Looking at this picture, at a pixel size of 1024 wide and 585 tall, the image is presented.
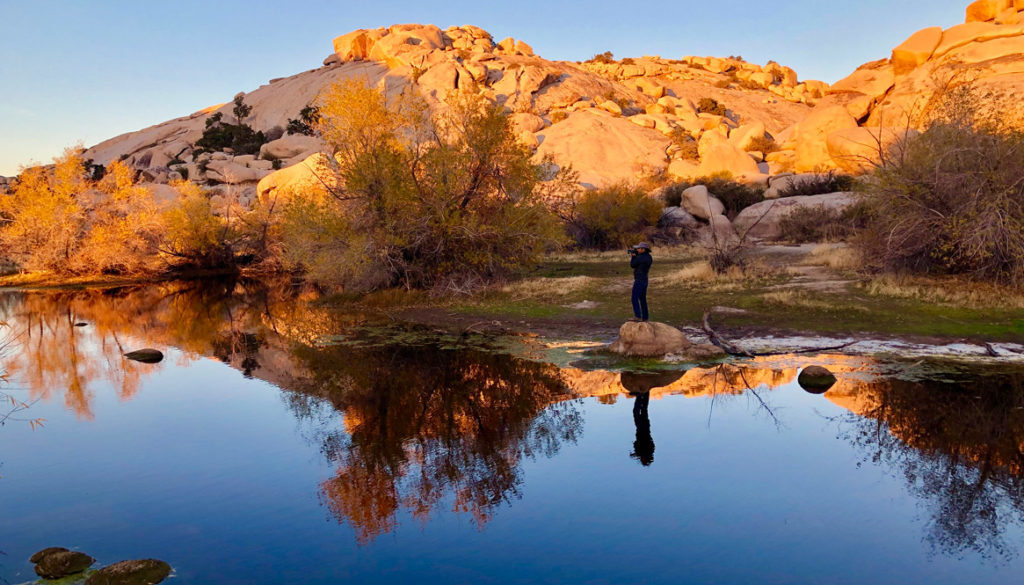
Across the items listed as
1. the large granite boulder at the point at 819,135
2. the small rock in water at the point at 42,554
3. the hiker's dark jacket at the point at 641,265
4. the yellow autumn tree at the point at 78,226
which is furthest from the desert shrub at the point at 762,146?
the small rock in water at the point at 42,554

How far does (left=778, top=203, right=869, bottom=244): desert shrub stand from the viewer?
106 ft

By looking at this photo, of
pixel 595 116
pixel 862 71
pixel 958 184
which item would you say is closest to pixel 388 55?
pixel 595 116

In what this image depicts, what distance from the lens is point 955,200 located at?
1719 cm

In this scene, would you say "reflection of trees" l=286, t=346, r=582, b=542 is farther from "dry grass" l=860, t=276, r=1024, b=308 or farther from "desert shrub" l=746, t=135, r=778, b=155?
"desert shrub" l=746, t=135, r=778, b=155

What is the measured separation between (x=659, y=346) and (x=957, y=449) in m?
5.31

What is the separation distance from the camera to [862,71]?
6356 cm

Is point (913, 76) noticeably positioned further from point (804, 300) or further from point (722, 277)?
point (804, 300)

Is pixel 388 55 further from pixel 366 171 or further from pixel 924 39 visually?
pixel 366 171

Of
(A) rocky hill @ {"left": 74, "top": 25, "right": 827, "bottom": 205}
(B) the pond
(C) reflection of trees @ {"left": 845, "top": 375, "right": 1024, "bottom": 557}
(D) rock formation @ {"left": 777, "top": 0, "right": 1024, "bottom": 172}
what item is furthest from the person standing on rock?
(A) rocky hill @ {"left": 74, "top": 25, "right": 827, "bottom": 205}

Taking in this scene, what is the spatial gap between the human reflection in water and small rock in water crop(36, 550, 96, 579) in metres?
5.45

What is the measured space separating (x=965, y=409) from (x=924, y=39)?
53604 millimetres

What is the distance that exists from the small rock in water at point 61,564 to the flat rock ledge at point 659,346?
889cm

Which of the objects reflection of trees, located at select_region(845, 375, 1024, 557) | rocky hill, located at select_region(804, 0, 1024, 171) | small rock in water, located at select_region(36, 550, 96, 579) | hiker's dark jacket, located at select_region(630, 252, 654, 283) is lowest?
reflection of trees, located at select_region(845, 375, 1024, 557)

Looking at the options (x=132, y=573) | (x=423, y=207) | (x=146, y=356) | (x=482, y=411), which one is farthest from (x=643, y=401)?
(x=423, y=207)
